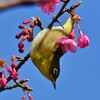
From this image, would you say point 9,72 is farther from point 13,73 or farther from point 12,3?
point 12,3

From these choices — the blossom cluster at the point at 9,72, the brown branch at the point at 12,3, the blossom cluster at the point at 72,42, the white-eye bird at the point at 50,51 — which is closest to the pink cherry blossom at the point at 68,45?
the blossom cluster at the point at 72,42

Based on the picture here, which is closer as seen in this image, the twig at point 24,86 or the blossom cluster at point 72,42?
the twig at point 24,86

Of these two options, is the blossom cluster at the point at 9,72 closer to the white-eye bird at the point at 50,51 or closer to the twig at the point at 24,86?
the twig at the point at 24,86

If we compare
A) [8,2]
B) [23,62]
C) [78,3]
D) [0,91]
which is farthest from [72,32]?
[8,2]

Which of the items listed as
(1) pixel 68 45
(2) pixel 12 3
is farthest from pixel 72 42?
(2) pixel 12 3

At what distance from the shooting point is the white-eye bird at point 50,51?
390cm

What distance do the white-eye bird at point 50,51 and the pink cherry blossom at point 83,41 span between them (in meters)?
0.32

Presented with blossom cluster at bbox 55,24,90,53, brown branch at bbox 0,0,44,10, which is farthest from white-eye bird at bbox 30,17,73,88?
brown branch at bbox 0,0,44,10

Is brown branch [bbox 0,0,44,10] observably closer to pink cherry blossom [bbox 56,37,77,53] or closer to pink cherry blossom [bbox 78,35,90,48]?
pink cherry blossom [bbox 56,37,77,53]

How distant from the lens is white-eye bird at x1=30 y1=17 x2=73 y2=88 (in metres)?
3.90

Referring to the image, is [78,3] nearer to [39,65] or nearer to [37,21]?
[37,21]

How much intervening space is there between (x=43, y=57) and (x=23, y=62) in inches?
30.8

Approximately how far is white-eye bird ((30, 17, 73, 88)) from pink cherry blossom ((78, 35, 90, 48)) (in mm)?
321

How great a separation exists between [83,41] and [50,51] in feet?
2.03
